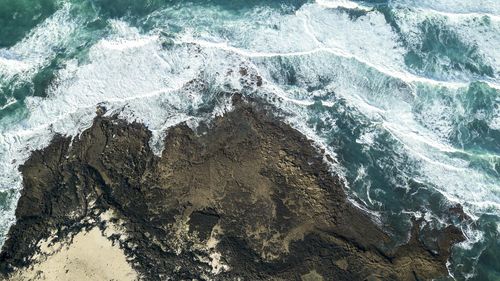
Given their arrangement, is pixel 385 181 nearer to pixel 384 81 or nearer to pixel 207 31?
pixel 384 81

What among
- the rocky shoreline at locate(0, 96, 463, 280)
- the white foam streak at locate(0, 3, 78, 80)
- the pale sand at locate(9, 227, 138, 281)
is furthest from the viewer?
the white foam streak at locate(0, 3, 78, 80)

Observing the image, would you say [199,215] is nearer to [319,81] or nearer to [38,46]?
[319,81]

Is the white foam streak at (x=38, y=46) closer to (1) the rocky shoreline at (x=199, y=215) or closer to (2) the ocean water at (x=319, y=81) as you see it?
(2) the ocean water at (x=319, y=81)

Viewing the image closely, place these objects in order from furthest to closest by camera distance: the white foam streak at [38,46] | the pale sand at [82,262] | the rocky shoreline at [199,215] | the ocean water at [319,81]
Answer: the white foam streak at [38,46], the ocean water at [319,81], the rocky shoreline at [199,215], the pale sand at [82,262]

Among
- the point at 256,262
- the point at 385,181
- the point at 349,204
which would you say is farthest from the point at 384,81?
the point at 256,262

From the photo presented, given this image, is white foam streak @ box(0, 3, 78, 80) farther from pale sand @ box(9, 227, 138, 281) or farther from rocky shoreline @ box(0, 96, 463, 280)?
pale sand @ box(9, 227, 138, 281)

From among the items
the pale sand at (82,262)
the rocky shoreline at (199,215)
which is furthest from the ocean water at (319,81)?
the pale sand at (82,262)

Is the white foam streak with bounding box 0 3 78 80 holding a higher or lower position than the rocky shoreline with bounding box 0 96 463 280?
higher

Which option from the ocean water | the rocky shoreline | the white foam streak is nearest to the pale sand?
the rocky shoreline
